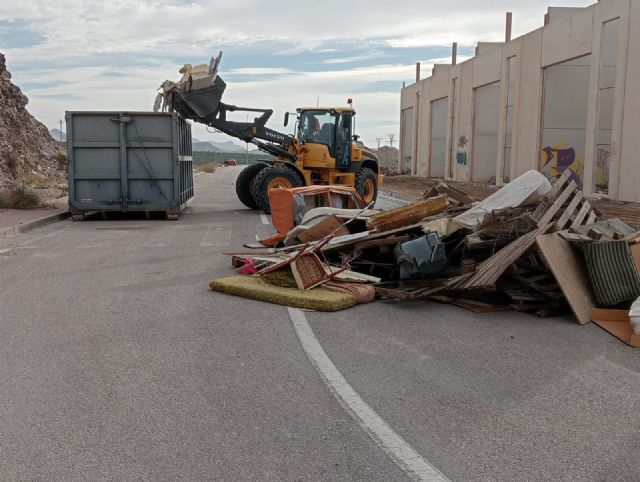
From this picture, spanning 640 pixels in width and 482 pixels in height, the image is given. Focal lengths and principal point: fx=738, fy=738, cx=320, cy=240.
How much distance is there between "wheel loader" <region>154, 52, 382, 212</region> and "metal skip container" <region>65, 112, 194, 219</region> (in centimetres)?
179

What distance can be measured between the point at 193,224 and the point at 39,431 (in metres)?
13.8

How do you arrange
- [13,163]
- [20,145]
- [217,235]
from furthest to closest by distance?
1. [20,145]
2. [13,163]
3. [217,235]

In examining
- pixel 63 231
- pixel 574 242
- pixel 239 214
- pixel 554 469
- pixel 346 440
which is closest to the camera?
pixel 554 469

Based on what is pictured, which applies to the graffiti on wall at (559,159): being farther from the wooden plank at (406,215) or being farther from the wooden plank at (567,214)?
the wooden plank at (406,215)

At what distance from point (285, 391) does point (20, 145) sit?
120 ft

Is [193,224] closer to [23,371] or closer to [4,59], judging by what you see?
[23,371]

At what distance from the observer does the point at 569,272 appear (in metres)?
8.24

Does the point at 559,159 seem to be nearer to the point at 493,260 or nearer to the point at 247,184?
the point at 247,184

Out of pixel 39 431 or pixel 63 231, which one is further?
pixel 63 231

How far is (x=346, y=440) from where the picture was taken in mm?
4531

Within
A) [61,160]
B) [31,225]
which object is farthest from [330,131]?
[61,160]

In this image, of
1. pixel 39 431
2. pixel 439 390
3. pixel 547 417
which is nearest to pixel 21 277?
pixel 39 431

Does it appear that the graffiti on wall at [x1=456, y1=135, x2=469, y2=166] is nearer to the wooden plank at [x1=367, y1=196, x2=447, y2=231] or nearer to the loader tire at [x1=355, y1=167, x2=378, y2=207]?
the loader tire at [x1=355, y1=167, x2=378, y2=207]

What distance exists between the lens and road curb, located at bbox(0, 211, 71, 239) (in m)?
15.5
